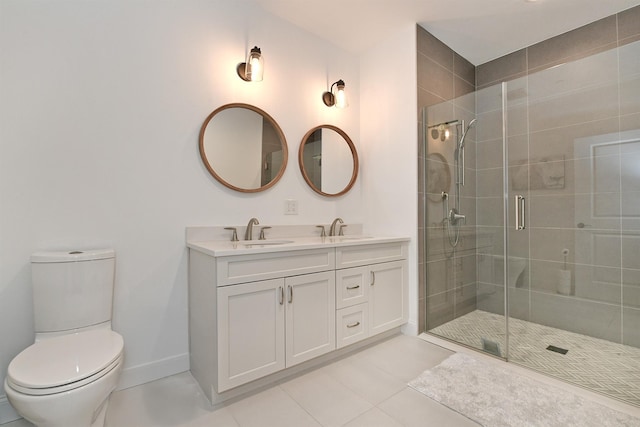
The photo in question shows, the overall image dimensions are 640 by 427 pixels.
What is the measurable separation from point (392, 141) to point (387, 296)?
1.32 m

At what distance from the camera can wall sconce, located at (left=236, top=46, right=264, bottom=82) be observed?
205 cm

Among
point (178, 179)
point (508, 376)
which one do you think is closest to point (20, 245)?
point (178, 179)

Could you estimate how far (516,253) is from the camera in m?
2.30

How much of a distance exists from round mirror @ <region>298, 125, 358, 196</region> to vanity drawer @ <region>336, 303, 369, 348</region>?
102 centimetres

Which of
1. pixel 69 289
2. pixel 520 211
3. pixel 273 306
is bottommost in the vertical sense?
pixel 273 306

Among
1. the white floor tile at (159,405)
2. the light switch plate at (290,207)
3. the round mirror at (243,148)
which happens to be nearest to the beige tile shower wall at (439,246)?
the light switch plate at (290,207)

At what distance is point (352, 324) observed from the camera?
2037 mm

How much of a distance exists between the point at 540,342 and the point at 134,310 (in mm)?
2779

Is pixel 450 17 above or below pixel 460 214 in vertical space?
above

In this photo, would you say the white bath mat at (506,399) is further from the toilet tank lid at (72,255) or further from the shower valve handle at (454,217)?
the toilet tank lid at (72,255)

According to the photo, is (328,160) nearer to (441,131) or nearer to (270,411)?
(441,131)

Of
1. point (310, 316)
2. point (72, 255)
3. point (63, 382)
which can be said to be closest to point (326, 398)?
point (310, 316)

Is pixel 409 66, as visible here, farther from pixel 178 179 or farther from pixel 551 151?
pixel 178 179

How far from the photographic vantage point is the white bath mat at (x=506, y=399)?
4.54 ft
